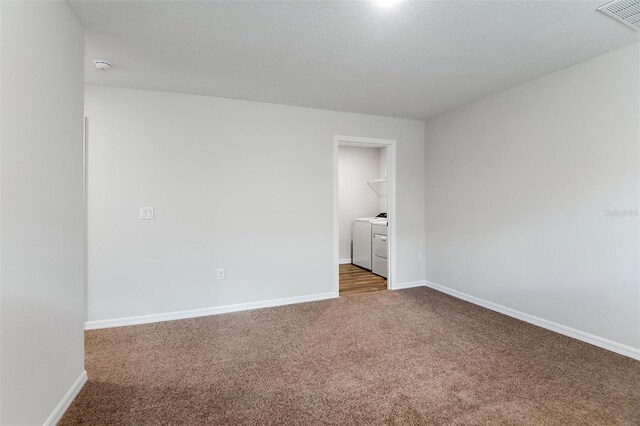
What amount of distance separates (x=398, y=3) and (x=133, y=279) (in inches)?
131

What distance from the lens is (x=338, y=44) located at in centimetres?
230

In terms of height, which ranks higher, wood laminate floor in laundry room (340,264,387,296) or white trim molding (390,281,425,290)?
white trim molding (390,281,425,290)

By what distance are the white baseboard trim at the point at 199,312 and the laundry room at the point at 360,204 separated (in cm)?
156

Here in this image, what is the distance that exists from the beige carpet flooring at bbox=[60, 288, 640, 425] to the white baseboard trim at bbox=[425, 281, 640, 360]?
89mm

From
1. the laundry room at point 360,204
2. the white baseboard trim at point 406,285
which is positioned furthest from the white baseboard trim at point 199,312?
the laundry room at point 360,204

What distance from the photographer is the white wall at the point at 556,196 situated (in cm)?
239

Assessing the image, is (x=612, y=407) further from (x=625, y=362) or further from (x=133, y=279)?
(x=133, y=279)

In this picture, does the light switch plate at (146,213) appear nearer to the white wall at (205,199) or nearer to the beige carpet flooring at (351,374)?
the white wall at (205,199)

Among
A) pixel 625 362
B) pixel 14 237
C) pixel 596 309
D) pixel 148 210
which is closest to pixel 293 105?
pixel 148 210

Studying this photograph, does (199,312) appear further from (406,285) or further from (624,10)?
(624,10)

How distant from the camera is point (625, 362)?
2271 millimetres

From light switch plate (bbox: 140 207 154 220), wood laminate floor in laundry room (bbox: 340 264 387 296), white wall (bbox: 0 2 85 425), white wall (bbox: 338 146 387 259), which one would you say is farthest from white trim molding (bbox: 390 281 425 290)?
white wall (bbox: 0 2 85 425)

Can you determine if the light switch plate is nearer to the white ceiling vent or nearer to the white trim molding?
the white trim molding

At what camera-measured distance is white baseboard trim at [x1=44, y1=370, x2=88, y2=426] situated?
1.63m
